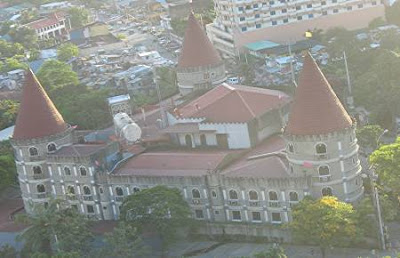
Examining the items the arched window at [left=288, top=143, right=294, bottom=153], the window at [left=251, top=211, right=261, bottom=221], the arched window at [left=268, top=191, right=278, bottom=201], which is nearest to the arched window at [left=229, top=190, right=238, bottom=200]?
the window at [left=251, top=211, right=261, bottom=221]

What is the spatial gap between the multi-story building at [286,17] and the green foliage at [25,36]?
46.2 m

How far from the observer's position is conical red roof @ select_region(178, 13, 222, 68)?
75.1 metres

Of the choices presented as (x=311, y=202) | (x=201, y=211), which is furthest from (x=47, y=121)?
(x=311, y=202)

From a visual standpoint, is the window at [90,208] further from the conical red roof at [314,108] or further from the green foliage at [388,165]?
the green foliage at [388,165]

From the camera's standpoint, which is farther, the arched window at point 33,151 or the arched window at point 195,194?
the arched window at point 33,151

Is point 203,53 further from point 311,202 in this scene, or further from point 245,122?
point 311,202

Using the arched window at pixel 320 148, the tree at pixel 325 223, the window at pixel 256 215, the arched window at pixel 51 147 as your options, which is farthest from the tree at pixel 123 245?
the arched window at pixel 51 147

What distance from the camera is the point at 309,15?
108m

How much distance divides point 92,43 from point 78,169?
79722mm

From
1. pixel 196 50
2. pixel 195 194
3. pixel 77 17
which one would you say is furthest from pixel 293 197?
pixel 77 17

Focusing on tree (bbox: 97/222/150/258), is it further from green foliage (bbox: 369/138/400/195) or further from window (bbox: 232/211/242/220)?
green foliage (bbox: 369/138/400/195)

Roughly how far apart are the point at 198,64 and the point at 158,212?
25.3 m

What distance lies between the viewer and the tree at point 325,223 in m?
47.8

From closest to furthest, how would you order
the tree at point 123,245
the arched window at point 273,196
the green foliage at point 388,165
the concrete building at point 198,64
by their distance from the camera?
the tree at point 123,245
the green foliage at point 388,165
the arched window at point 273,196
the concrete building at point 198,64
